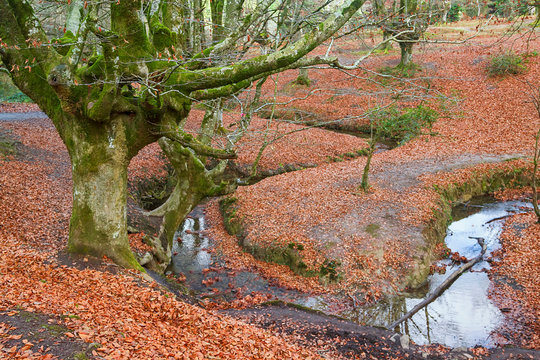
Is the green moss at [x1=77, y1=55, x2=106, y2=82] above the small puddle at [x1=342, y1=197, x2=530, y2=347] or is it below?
above

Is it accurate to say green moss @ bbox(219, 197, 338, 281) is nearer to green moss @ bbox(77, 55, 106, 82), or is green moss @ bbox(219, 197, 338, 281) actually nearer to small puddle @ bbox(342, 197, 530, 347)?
small puddle @ bbox(342, 197, 530, 347)

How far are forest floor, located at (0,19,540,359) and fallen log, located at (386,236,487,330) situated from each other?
2.32 feet

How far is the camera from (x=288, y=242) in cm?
1130

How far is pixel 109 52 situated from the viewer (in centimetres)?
621

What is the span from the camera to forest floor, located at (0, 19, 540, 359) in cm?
505

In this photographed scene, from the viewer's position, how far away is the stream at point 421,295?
27.8 feet

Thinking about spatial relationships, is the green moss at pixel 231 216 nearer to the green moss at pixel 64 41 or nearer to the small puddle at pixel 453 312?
the small puddle at pixel 453 312

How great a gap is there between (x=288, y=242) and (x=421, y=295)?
3873mm

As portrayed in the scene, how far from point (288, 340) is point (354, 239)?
15.7 ft

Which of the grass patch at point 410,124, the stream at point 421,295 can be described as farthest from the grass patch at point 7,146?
the grass patch at point 410,124

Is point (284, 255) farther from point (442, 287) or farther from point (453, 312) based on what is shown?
point (453, 312)

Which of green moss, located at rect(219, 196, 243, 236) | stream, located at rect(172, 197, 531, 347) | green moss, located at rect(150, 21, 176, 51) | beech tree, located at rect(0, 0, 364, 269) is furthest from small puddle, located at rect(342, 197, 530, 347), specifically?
green moss, located at rect(150, 21, 176, 51)

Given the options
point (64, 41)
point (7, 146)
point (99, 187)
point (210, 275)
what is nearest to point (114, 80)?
point (64, 41)

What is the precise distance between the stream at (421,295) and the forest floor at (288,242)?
0.39 m
